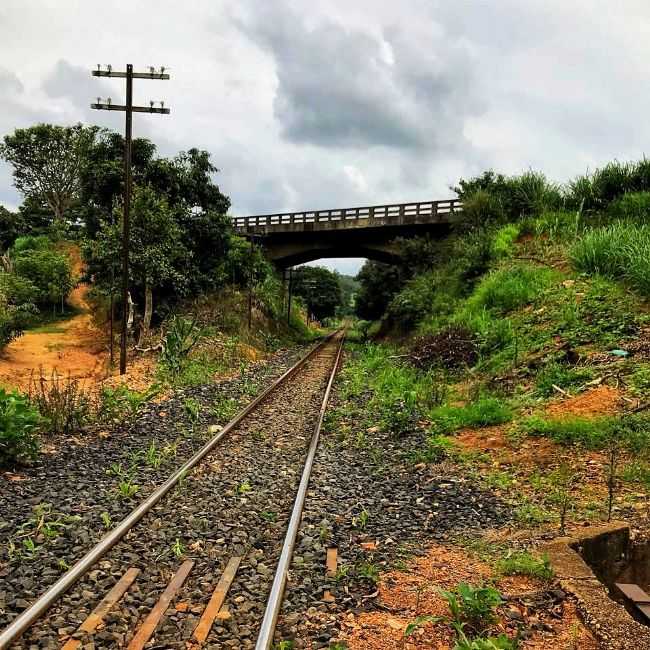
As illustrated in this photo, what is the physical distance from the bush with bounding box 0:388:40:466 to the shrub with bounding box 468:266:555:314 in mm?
11191

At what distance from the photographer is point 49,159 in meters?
42.3

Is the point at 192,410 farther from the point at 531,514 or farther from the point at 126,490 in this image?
the point at 531,514

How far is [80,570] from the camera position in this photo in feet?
12.7

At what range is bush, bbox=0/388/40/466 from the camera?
6.30m

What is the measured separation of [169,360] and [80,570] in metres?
10.9

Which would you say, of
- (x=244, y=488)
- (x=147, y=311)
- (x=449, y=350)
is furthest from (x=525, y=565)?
(x=147, y=311)

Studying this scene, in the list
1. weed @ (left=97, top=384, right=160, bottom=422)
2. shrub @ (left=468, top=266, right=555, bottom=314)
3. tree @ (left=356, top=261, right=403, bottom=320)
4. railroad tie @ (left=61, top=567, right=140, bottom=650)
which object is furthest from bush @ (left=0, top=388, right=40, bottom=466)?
tree @ (left=356, top=261, right=403, bottom=320)

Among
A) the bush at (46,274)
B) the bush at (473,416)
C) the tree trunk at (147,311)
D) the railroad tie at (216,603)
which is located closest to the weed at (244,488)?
the railroad tie at (216,603)

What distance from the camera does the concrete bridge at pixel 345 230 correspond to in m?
26.6

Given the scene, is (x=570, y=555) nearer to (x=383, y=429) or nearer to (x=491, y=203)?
(x=383, y=429)

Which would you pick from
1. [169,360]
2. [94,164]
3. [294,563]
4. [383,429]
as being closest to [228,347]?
[169,360]

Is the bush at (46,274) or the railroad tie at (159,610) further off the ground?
the bush at (46,274)

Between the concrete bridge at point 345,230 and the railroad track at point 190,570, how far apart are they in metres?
20.7

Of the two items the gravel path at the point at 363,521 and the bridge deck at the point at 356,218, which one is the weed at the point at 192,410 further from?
the bridge deck at the point at 356,218
